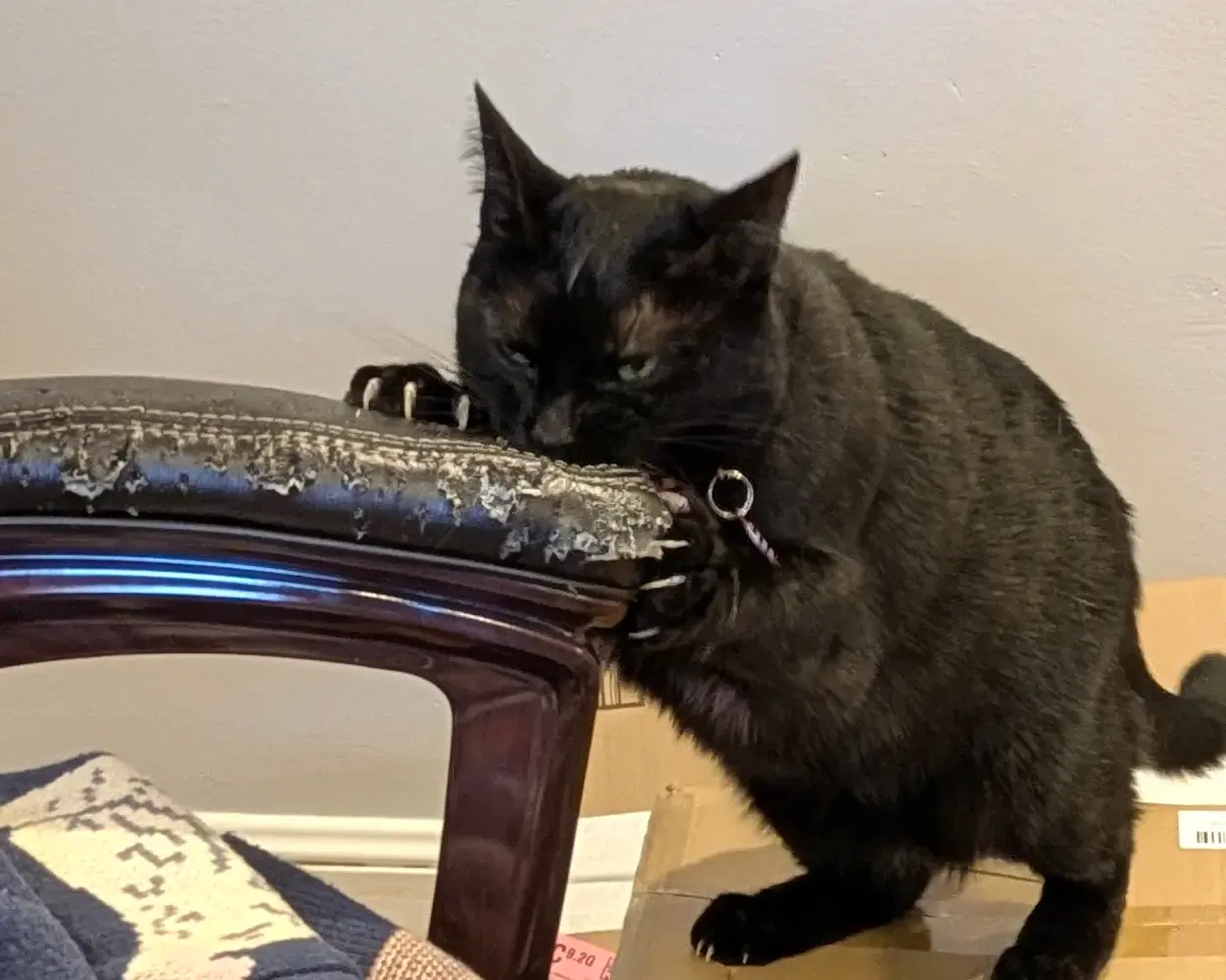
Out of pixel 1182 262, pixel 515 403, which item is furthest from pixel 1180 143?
pixel 515 403

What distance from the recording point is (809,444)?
2.62 ft

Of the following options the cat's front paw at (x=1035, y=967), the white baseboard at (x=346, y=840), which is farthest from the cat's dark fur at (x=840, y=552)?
the white baseboard at (x=346, y=840)

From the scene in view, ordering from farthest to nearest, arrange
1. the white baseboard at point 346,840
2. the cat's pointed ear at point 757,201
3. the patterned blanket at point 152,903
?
the white baseboard at point 346,840
the cat's pointed ear at point 757,201
the patterned blanket at point 152,903

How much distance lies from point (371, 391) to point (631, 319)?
16cm

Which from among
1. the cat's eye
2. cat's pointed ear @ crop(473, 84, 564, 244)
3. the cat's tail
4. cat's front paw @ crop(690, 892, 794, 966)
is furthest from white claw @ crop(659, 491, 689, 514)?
the cat's tail

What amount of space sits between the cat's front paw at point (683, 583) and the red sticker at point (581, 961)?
647 millimetres

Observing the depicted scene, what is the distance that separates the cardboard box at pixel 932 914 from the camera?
96 centimetres

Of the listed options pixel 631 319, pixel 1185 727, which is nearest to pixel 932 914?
pixel 1185 727

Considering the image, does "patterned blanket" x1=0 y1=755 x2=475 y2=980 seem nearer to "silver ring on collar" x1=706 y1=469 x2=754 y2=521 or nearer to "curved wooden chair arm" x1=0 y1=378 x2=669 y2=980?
"curved wooden chair arm" x1=0 y1=378 x2=669 y2=980

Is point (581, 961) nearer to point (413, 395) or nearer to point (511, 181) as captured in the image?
point (413, 395)

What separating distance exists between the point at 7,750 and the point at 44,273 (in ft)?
1.85

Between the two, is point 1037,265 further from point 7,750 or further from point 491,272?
point 7,750

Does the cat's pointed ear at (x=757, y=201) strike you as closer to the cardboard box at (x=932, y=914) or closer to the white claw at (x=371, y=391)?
the white claw at (x=371, y=391)

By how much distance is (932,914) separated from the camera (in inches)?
41.1
